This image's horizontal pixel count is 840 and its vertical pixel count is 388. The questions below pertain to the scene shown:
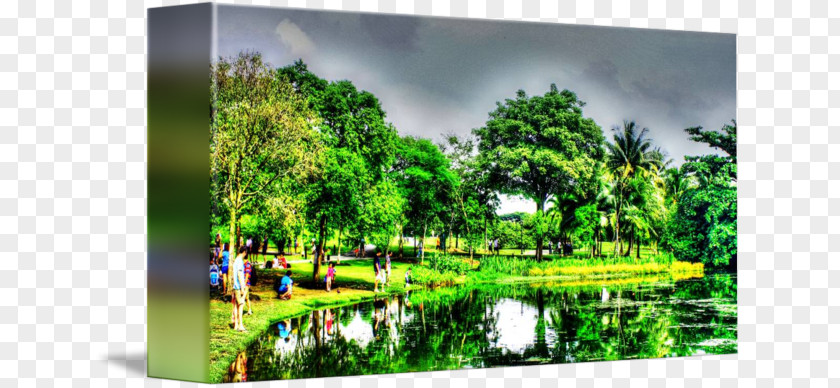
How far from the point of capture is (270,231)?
34.7ft

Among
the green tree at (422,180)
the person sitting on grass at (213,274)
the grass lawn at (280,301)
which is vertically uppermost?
the green tree at (422,180)

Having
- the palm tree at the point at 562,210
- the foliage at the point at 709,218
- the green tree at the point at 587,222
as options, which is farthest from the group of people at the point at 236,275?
the foliage at the point at 709,218

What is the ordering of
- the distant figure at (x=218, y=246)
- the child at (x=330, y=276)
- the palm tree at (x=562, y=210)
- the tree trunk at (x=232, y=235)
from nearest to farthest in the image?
the distant figure at (x=218, y=246) < the tree trunk at (x=232, y=235) < the child at (x=330, y=276) < the palm tree at (x=562, y=210)

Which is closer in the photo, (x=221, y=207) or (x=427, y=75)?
(x=221, y=207)

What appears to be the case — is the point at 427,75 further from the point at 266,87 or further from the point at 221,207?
the point at 221,207

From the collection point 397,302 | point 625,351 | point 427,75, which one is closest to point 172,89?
point 427,75

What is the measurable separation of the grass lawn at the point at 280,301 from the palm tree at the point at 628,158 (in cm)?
368

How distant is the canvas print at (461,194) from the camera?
10.1m

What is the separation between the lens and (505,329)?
36.7 ft

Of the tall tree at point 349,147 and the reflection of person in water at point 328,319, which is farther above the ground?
the tall tree at point 349,147

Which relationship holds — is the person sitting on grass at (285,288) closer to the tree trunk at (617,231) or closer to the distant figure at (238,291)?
the distant figure at (238,291)

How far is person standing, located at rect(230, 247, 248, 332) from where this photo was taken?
9.77 m

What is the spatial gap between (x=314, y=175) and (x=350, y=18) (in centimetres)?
216

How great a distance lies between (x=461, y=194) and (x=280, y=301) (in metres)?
3.22
